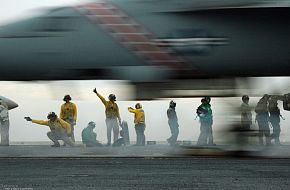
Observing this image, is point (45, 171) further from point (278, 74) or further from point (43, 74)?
point (278, 74)

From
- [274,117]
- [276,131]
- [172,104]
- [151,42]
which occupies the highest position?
[151,42]

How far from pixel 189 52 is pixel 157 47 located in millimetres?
521

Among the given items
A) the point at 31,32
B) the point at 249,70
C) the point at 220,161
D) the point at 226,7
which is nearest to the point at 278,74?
the point at 249,70

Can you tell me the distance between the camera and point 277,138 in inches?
507

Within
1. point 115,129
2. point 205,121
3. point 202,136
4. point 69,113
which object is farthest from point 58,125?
point 205,121

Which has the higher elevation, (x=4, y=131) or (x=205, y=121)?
(x=4, y=131)

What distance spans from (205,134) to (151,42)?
2.29m

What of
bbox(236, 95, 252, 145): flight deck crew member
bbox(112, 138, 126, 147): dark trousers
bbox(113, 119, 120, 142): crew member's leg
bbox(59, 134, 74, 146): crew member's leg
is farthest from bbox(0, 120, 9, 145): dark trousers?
bbox(236, 95, 252, 145): flight deck crew member

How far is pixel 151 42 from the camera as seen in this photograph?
39.5 ft

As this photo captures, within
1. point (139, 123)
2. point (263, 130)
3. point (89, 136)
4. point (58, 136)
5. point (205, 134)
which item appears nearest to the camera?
point (263, 130)

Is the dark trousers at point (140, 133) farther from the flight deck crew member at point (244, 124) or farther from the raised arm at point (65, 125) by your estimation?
the flight deck crew member at point (244, 124)

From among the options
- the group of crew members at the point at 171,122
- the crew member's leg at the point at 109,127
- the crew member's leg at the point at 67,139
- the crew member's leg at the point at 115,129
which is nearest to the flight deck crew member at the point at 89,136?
the group of crew members at the point at 171,122

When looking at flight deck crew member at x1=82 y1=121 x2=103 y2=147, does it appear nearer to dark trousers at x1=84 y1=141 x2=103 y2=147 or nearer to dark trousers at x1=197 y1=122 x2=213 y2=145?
dark trousers at x1=84 y1=141 x2=103 y2=147

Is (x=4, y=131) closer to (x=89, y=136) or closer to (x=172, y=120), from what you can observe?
(x=89, y=136)
